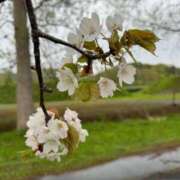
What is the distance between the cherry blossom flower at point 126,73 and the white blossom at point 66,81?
4.7 inches

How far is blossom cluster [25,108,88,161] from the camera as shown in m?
1.61

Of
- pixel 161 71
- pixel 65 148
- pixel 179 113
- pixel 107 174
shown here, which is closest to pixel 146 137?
pixel 107 174

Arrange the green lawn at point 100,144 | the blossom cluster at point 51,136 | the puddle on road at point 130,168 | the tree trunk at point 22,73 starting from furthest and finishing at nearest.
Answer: the tree trunk at point 22,73 → the green lawn at point 100,144 → the puddle on road at point 130,168 → the blossom cluster at point 51,136

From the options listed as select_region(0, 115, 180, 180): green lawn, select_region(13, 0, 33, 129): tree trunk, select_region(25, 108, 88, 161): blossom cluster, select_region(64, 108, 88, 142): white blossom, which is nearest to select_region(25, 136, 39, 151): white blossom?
select_region(25, 108, 88, 161): blossom cluster

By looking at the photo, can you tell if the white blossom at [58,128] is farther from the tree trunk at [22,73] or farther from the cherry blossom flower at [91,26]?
the tree trunk at [22,73]

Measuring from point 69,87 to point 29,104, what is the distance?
1772 cm

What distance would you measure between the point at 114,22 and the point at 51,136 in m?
0.34

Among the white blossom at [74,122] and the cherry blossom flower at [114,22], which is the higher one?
the cherry blossom flower at [114,22]

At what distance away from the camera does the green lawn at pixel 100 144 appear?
12.4 m

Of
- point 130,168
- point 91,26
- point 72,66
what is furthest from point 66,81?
point 130,168

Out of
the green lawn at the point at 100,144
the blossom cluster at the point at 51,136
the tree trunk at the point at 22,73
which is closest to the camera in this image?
the blossom cluster at the point at 51,136

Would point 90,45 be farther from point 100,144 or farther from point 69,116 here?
point 100,144

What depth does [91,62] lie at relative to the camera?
1.55 meters

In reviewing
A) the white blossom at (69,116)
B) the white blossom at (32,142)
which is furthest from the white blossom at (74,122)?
the white blossom at (32,142)
